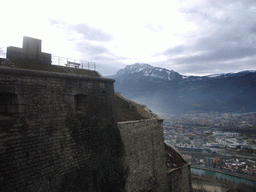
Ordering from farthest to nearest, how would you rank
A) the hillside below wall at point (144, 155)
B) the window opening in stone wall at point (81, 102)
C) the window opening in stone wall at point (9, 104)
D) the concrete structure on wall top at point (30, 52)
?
the hillside below wall at point (144, 155), the window opening in stone wall at point (81, 102), the concrete structure on wall top at point (30, 52), the window opening in stone wall at point (9, 104)

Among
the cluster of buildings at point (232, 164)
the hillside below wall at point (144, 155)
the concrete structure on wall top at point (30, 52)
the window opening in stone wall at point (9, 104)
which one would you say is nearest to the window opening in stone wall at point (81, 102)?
the concrete structure on wall top at point (30, 52)

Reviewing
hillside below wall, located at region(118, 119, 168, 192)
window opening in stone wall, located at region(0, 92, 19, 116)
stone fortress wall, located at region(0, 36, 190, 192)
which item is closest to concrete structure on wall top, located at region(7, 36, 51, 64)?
stone fortress wall, located at region(0, 36, 190, 192)

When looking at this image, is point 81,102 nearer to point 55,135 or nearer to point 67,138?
point 67,138

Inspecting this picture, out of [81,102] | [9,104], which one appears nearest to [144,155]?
[81,102]

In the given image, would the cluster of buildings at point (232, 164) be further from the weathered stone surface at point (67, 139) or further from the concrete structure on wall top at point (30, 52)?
the concrete structure on wall top at point (30, 52)

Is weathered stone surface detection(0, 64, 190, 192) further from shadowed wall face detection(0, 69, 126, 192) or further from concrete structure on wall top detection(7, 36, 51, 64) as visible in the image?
concrete structure on wall top detection(7, 36, 51, 64)

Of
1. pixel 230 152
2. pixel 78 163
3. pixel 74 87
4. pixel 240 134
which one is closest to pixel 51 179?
pixel 78 163

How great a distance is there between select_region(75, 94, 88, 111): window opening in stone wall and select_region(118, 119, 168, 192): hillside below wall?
2.52 meters

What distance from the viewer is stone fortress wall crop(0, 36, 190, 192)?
6102mm

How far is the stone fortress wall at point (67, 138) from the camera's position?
610cm

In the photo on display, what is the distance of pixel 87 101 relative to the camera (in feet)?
29.0

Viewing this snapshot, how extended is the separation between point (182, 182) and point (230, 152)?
1919 inches

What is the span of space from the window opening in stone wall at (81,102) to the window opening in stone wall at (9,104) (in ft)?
9.07

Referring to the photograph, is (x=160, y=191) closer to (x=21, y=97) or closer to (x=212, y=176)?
(x=21, y=97)
